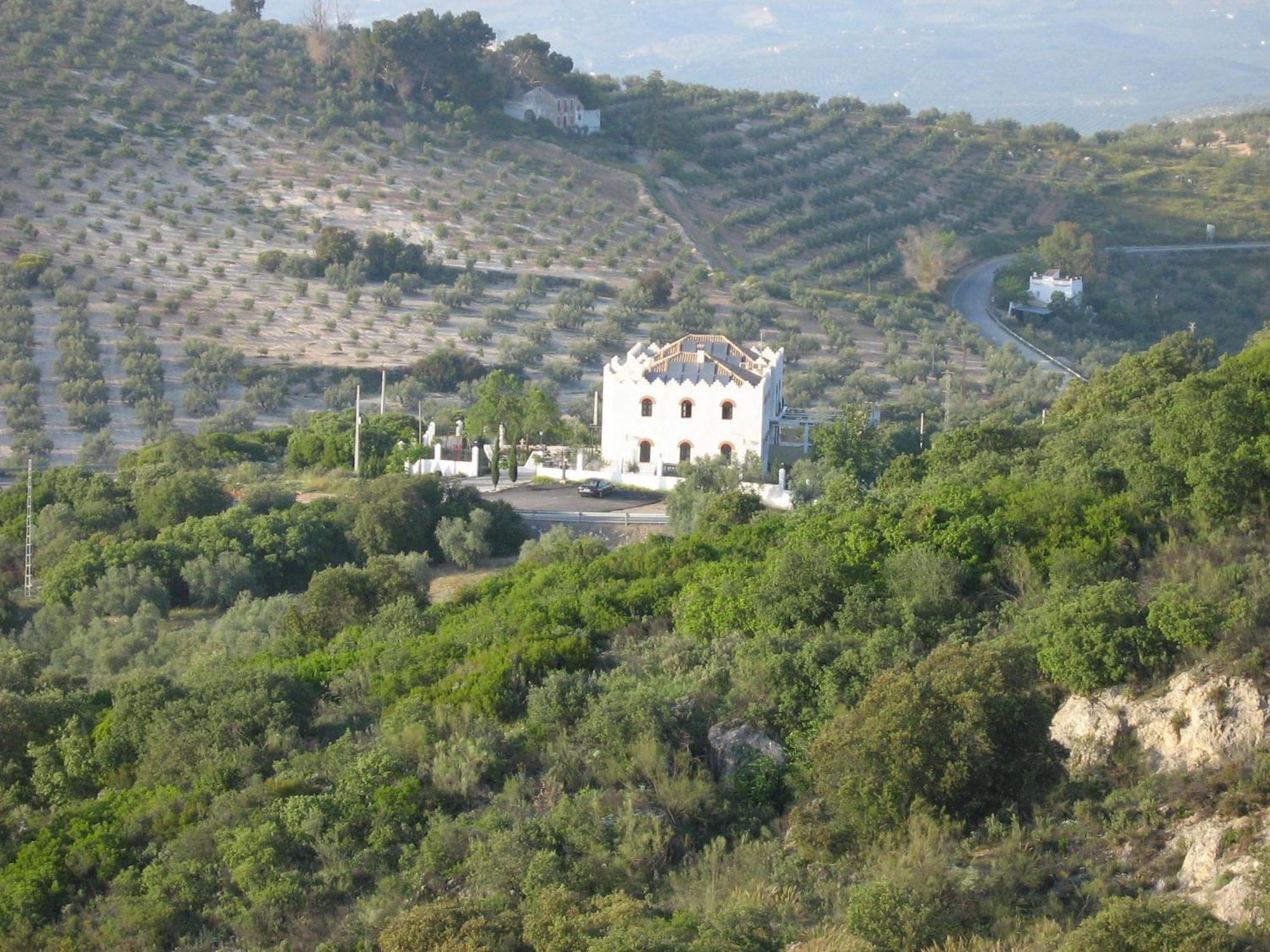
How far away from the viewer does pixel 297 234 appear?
2379 inches

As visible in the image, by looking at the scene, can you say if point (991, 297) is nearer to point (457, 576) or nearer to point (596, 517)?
point (596, 517)

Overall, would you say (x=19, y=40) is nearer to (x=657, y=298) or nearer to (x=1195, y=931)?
(x=657, y=298)

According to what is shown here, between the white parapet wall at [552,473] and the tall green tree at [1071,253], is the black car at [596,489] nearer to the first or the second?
the white parapet wall at [552,473]

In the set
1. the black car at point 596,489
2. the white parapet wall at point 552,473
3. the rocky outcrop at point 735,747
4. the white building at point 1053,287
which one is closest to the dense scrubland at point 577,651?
the rocky outcrop at point 735,747

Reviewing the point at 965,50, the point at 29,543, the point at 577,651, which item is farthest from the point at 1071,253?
the point at 965,50

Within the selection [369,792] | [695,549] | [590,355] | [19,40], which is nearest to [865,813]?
[369,792]

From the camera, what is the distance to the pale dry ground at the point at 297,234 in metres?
50.5

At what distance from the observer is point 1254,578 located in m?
14.1

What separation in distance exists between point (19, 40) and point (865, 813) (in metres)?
67.4

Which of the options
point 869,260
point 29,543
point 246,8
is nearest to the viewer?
point 29,543

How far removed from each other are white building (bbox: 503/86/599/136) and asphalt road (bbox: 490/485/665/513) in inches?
1785

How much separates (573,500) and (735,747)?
18.4m

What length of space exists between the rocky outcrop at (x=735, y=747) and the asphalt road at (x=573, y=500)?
16.5 meters

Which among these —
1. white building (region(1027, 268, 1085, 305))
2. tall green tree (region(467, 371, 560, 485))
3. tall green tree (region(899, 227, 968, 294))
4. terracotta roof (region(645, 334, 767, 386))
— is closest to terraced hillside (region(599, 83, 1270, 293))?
tall green tree (region(899, 227, 968, 294))
